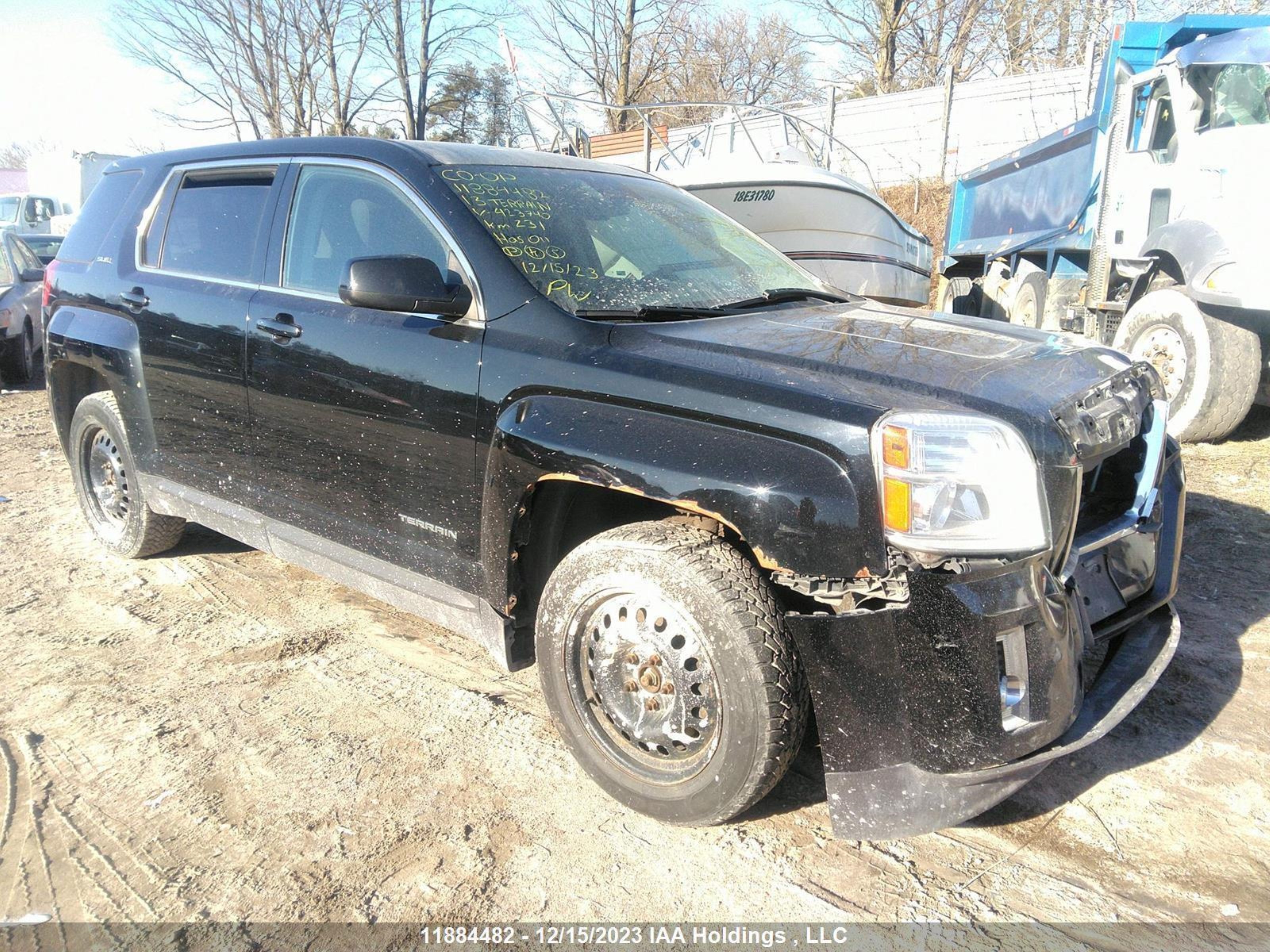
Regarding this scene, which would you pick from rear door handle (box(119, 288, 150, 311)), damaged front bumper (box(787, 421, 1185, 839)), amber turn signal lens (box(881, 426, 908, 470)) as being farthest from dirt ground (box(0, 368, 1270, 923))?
rear door handle (box(119, 288, 150, 311))

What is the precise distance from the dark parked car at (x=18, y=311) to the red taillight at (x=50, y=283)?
20.9 feet

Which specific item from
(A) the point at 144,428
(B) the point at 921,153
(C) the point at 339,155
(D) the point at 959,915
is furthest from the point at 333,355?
(B) the point at 921,153

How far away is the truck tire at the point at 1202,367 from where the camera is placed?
615cm

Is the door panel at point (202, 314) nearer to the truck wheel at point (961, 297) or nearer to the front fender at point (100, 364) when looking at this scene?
the front fender at point (100, 364)

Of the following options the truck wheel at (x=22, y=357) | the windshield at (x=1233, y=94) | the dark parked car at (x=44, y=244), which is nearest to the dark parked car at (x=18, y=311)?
the truck wheel at (x=22, y=357)

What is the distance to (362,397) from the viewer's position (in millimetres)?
3115

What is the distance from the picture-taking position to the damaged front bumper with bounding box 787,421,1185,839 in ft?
6.97

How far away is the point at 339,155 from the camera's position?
11.1ft

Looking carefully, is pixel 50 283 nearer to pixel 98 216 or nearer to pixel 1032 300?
pixel 98 216

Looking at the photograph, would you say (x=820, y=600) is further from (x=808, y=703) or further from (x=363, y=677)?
(x=363, y=677)

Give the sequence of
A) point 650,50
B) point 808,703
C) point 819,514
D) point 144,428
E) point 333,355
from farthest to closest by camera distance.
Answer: point 650,50 → point 144,428 → point 333,355 → point 808,703 → point 819,514

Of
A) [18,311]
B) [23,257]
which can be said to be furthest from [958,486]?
[23,257]

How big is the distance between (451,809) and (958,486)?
1.70 metres

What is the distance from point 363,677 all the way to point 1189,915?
273cm
